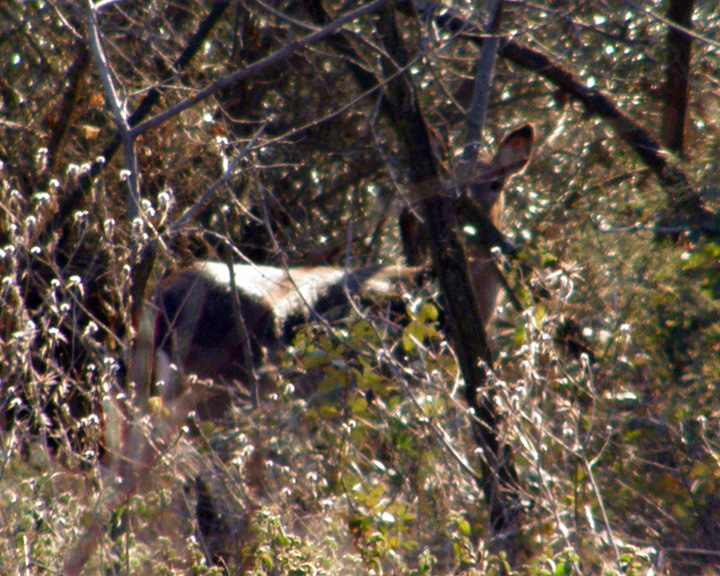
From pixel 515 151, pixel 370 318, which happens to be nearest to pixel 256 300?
pixel 515 151

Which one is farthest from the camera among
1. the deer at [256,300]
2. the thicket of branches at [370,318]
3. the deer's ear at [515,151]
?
the deer's ear at [515,151]

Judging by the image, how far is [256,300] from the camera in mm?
6535

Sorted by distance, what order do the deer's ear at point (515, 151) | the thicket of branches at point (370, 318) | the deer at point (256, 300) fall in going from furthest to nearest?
the deer's ear at point (515, 151) < the deer at point (256, 300) < the thicket of branches at point (370, 318)

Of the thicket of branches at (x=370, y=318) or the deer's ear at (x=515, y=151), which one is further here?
the deer's ear at (x=515, y=151)

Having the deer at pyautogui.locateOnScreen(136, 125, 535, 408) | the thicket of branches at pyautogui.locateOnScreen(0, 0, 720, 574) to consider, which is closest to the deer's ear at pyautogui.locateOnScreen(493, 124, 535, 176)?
the deer at pyautogui.locateOnScreen(136, 125, 535, 408)

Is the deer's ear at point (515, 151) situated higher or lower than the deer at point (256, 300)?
higher

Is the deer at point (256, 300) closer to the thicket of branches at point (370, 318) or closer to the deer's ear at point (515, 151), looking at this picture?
the deer's ear at point (515, 151)

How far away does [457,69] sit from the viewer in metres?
7.40

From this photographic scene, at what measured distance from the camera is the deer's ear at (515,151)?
663 cm

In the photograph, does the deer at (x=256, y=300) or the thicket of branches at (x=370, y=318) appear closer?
the thicket of branches at (x=370, y=318)

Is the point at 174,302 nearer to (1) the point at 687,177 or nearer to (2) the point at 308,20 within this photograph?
(2) the point at 308,20

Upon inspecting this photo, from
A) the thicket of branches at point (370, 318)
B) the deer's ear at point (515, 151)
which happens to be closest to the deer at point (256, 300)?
the deer's ear at point (515, 151)

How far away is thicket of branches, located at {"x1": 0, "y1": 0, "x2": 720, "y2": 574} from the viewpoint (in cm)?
367

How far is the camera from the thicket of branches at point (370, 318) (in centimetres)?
367
